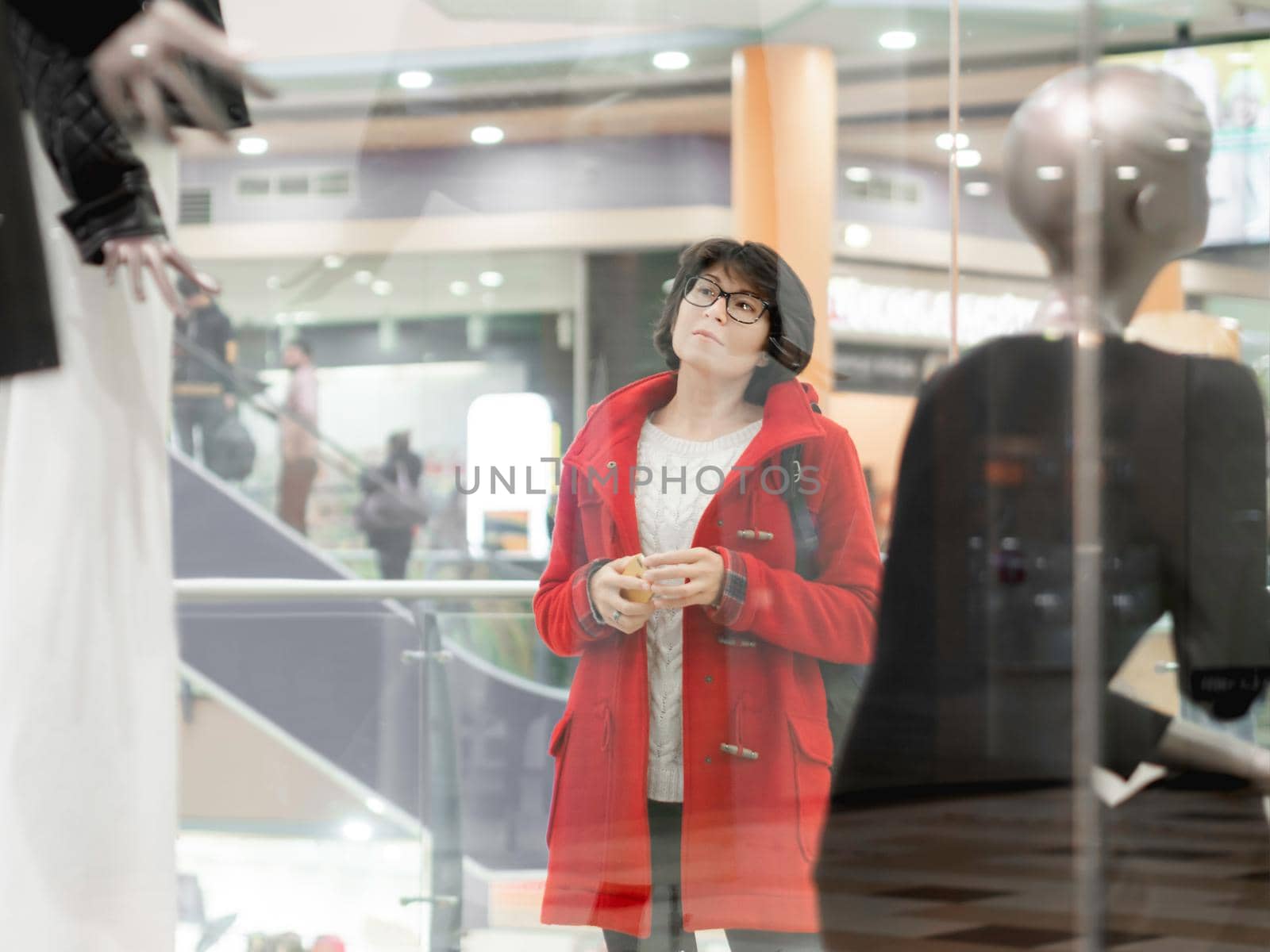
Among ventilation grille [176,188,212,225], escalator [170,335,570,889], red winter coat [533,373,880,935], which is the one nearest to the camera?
ventilation grille [176,188,212,225]

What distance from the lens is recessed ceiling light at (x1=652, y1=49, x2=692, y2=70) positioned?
1.24 meters

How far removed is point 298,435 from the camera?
45.9 inches

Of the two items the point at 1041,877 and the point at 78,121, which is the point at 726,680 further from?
the point at 78,121

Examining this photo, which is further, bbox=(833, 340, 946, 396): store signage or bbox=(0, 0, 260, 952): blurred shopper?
bbox=(833, 340, 946, 396): store signage

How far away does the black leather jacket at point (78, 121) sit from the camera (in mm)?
865

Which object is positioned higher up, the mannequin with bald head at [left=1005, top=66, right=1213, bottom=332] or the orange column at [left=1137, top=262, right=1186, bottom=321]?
the mannequin with bald head at [left=1005, top=66, right=1213, bottom=332]

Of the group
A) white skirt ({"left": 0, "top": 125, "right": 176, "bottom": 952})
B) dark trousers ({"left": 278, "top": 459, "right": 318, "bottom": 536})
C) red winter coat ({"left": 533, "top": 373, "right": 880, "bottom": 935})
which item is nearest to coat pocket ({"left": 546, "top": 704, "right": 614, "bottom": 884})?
red winter coat ({"left": 533, "top": 373, "right": 880, "bottom": 935})

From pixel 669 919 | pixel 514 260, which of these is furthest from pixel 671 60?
pixel 669 919

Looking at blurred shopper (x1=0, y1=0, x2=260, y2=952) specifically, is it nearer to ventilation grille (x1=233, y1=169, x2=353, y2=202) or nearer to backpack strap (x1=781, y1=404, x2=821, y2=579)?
ventilation grille (x1=233, y1=169, x2=353, y2=202)

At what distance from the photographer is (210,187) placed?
995 mm

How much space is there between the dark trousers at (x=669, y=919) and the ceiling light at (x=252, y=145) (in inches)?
27.6

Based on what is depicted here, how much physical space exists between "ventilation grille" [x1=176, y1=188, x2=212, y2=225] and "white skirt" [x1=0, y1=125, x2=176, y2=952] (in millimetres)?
28

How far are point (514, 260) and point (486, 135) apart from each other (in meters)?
0.13

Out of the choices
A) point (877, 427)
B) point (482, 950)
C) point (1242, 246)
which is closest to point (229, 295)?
point (877, 427)
